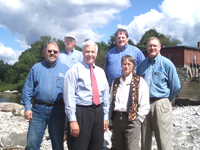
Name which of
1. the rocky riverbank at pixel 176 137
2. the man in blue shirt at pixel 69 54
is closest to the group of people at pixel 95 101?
the man in blue shirt at pixel 69 54

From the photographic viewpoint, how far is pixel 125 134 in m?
3.19

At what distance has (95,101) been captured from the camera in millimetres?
2947

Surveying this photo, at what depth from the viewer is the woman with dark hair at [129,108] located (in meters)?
3.14

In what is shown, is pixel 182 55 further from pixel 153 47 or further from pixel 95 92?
pixel 95 92

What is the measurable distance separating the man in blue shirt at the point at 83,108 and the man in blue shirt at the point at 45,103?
47 cm

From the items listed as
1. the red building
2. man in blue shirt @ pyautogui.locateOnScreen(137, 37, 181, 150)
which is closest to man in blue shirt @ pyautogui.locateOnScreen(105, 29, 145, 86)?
man in blue shirt @ pyautogui.locateOnScreen(137, 37, 181, 150)

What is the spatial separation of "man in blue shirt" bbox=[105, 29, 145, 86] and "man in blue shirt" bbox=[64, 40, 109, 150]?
4.09 feet

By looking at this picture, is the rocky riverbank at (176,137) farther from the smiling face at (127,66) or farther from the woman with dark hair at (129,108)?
the smiling face at (127,66)

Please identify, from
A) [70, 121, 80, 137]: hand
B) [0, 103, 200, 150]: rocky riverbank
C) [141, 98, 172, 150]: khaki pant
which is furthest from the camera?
[0, 103, 200, 150]: rocky riverbank

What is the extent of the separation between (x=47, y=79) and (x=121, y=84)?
1.26 metres

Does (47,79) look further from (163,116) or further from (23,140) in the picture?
(23,140)

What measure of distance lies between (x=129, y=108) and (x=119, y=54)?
5.22ft

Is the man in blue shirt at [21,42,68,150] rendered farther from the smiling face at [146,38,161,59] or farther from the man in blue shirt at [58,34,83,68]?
the smiling face at [146,38,161,59]

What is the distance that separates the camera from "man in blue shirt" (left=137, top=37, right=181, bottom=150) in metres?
3.64
